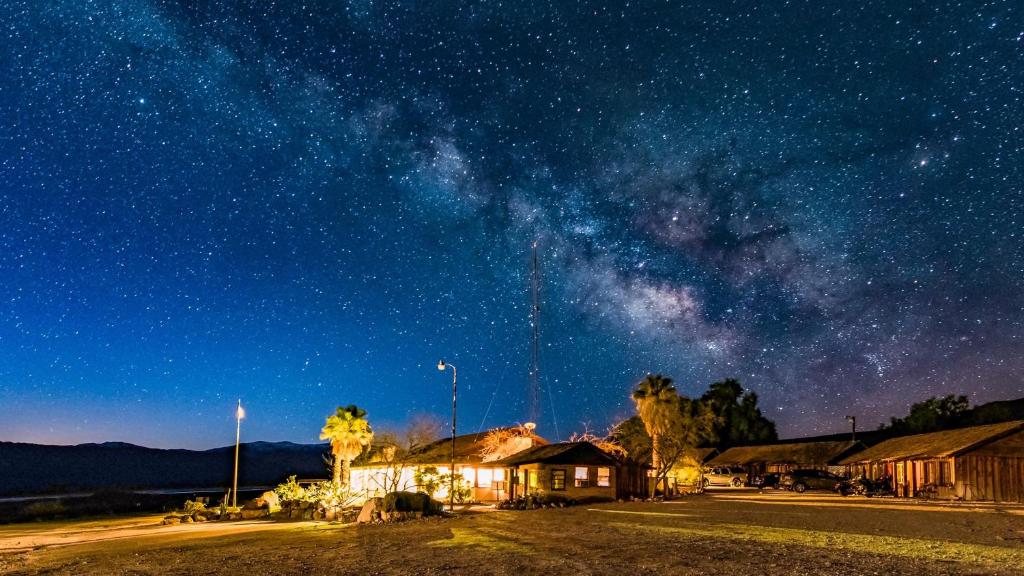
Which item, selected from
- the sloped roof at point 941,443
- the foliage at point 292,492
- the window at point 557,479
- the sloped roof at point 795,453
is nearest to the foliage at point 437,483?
the window at point 557,479

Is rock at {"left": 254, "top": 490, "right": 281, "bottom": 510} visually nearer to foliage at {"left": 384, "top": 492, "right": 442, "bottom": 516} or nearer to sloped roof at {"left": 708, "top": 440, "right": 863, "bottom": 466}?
foliage at {"left": 384, "top": 492, "right": 442, "bottom": 516}

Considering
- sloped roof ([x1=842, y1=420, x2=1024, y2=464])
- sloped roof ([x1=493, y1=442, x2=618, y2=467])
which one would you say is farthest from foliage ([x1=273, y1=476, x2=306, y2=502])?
sloped roof ([x1=842, y1=420, x2=1024, y2=464])

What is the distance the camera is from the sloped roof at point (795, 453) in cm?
6525

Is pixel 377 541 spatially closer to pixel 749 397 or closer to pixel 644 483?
pixel 644 483

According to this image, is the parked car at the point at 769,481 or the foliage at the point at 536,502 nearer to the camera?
the foliage at the point at 536,502

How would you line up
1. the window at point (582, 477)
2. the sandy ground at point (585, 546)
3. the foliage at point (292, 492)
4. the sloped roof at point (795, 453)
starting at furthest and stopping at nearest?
the sloped roof at point (795, 453)
the window at point (582, 477)
the foliage at point (292, 492)
the sandy ground at point (585, 546)

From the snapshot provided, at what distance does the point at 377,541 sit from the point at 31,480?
145 metres

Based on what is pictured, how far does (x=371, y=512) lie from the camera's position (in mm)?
32375

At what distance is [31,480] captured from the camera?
449 ft

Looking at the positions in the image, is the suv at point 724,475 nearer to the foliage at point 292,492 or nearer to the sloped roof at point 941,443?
the sloped roof at point 941,443

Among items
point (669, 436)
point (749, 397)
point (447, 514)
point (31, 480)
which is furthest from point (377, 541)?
point (31, 480)

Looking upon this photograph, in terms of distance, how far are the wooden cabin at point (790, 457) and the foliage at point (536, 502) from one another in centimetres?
3304

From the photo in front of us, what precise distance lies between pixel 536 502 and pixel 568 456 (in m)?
4.27

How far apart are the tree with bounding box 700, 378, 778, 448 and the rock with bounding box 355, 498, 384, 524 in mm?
73918
